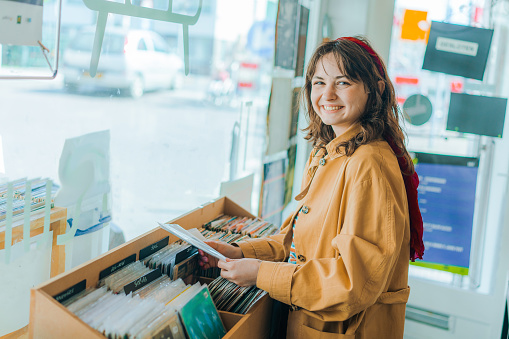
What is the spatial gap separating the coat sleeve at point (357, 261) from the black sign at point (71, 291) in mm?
502

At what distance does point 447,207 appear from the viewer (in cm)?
317

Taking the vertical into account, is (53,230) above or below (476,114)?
below

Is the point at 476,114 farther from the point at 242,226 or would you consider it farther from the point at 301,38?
the point at 242,226


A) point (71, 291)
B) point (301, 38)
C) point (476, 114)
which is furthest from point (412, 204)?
point (301, 38)

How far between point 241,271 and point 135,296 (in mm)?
314

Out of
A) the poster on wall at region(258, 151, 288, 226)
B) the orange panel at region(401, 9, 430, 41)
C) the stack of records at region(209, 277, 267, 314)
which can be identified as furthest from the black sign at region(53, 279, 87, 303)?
the orange panel at region(401, 9, 430, 41)

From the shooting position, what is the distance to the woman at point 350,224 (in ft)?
4.16

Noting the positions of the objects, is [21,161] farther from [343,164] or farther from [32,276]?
[343,164]

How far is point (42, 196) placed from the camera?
1.41 m

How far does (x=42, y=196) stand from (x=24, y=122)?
0.22 metres

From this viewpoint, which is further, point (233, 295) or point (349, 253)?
point (233, 295)

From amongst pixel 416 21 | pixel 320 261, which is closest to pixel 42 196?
pixel 320 261

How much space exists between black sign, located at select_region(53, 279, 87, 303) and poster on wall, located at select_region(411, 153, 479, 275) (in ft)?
8.20

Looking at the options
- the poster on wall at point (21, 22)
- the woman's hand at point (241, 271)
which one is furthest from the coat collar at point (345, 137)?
the poster on wall at point (21, 22)
